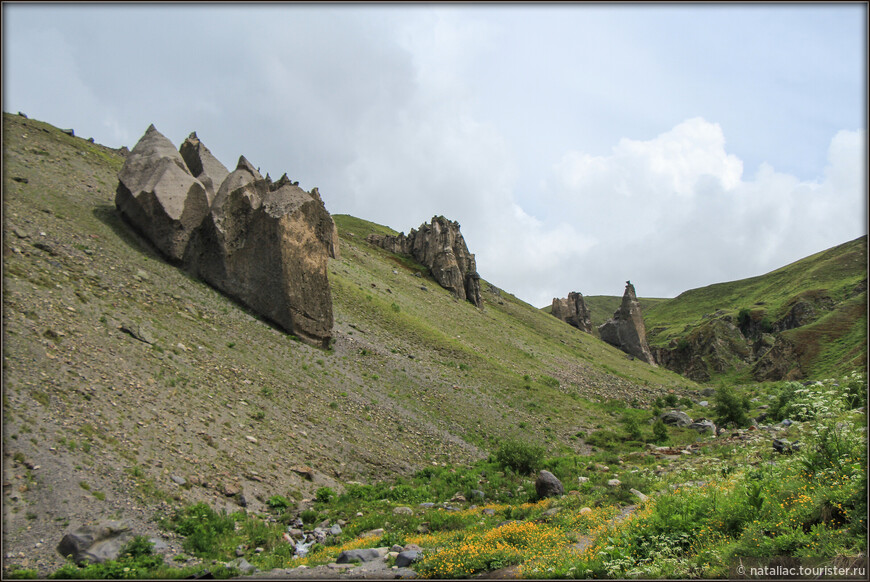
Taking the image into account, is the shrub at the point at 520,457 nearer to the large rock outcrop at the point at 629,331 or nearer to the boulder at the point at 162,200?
the boulder at the point at 162,200

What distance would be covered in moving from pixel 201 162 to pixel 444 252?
46416mm

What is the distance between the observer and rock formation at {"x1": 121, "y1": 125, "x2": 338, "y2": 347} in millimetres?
28470

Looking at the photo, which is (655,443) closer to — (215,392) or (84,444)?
(215,392)

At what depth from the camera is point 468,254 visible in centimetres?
8588

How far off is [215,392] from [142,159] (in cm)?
2160

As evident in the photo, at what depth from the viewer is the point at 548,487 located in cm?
1761

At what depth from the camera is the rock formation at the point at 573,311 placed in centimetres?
11288

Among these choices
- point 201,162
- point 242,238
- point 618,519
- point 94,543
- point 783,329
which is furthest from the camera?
point 783,329

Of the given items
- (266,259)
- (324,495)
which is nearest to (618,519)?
(324,495)

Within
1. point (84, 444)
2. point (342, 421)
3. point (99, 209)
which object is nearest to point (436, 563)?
point (84, 444)

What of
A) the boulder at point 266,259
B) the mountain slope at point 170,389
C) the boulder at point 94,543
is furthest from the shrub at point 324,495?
the boulder at point 266,259

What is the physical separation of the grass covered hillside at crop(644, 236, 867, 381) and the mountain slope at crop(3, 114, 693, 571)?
79.7 feet

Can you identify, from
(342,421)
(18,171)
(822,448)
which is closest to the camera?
(822,448)

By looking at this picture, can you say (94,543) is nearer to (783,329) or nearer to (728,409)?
(728,409)
